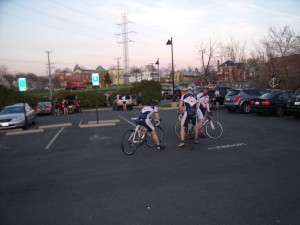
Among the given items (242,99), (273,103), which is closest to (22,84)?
(242,99)

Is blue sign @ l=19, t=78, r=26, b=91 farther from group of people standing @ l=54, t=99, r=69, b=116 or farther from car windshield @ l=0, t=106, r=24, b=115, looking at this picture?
group of people standing @ l=54, t=99, r=69, b=116

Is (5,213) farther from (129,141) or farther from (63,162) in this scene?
(129,141)

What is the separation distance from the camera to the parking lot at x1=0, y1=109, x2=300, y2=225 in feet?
13.0

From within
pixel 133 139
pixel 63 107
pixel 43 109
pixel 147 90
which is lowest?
pixel 43 109

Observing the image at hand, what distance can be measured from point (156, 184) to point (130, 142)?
8.85 ft

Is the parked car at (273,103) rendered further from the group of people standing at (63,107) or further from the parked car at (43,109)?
the parked car at (43,109)

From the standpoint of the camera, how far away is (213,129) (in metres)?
9.55

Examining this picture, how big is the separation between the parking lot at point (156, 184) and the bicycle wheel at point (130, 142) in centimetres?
25

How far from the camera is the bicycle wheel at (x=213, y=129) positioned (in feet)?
31.4

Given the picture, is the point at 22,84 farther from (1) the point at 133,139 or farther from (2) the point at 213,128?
(2) the point at 213,128

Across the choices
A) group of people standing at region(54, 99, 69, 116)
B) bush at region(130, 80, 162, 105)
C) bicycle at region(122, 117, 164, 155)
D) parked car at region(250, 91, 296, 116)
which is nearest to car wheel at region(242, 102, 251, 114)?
parked car at region(250, 91, 296, 116)

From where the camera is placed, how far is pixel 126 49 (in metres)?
60.7

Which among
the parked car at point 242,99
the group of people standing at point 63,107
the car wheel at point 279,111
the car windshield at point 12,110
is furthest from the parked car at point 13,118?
the car wheel at point 279,111

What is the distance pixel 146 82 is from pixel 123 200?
1336 inches
